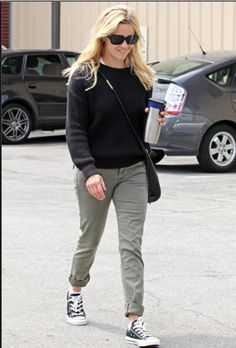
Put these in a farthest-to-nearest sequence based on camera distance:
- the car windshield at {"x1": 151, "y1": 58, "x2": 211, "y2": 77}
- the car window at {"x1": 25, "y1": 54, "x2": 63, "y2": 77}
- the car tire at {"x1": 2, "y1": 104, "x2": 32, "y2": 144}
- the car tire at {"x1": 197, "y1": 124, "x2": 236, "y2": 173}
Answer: the car window at {"x1": 25, "y1": 54, "x2": 63, "y2": 77} → the car tire at {"x1": 2, "y1": 104, "x2": 32, "y2": 144} → the car windshield at {"x1": 151, "y1": 58, "x2": 211, "y2": 77} → the car tire at {"x1": 197, "y1": 124, "x2": 236, "y2": 173}

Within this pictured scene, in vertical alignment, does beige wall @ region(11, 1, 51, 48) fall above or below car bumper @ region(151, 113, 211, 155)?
above

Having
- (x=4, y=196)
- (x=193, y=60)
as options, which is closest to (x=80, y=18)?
(x=193, y=60)

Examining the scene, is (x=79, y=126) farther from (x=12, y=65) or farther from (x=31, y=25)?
(x=31, y=25)

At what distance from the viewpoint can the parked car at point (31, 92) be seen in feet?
50.3

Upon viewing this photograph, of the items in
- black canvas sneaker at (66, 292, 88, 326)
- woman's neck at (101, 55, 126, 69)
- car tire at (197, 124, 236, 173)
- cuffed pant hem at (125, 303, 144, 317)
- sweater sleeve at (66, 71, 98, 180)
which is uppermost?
woman's neck at (101, 55, 126, 69)

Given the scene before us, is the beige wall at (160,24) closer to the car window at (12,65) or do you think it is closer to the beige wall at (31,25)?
the beige wall at (31,25)

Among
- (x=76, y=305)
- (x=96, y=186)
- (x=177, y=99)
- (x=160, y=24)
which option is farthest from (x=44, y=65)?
(x=96, y=186)

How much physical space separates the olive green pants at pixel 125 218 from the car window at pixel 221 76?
703 centimetres

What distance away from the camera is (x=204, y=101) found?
37.4 ft

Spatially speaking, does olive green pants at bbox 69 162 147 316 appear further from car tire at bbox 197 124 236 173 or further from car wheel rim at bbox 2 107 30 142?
car wheel rim at bbox 2 107 30 142

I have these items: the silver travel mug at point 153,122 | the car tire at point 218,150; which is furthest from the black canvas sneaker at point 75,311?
the car tire at point 218,150

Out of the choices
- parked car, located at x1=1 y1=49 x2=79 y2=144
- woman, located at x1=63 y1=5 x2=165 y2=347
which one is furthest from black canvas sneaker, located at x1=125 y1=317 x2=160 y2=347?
parked car, located at x1=1 y1=49 x2=79 y2=144

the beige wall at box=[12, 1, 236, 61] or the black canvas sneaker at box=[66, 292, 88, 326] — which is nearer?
the black canvas sneaker at box=[66, 292, 88, 326]

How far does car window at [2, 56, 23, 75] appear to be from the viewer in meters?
15.5
